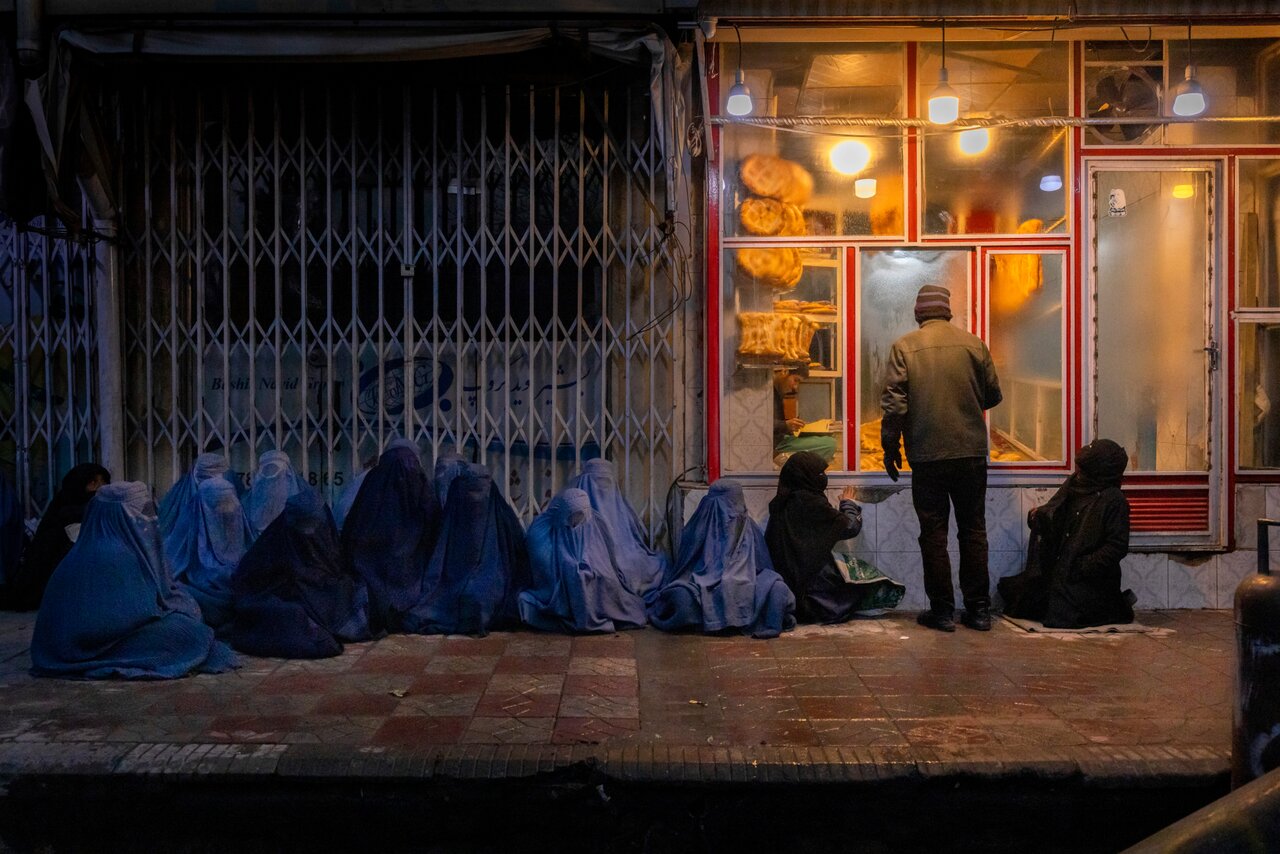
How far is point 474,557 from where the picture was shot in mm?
6617

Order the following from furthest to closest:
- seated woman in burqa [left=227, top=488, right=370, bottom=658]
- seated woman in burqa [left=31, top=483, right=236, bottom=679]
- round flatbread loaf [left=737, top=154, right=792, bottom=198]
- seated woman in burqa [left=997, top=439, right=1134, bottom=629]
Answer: round flatbread loaf [left=737, top=154, right=792, bottom=198]
seated woman in burqa [left=997, top=439, right=1134, bottom=629]
seated woman in burqa [left=227, top=488, right=370, bottom=658]
seated woman in burqa [left=31, top=483, right=236, bottom=679]

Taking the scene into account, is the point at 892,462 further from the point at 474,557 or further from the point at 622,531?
the point at 474,557

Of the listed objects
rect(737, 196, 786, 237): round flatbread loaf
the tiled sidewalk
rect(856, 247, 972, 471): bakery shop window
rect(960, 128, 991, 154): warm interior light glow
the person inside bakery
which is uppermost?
rect(960, 128, 991, 154): warm interior light glow

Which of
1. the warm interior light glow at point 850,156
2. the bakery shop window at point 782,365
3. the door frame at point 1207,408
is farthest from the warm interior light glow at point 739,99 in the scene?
the door frame at point 1207,408

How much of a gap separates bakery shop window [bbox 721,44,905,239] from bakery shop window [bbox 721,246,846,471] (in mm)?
241

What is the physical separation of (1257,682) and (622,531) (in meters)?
4.08

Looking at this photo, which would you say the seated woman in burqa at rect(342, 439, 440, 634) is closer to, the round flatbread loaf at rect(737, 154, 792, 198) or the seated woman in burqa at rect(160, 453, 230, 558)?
the seated woman in burqa at rect(160, 453, 230, 558)

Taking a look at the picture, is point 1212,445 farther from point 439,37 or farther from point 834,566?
point 439,37

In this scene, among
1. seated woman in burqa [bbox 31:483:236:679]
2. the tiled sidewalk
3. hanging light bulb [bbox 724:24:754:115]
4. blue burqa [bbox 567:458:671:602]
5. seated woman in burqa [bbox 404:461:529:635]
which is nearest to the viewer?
the tiled sidewalk

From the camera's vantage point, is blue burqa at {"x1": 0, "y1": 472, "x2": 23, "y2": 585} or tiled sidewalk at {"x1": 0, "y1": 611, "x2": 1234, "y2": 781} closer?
tiled sidewalk at {"x1": 0, "y1": 611, "x2": 1234, "y2": 781}

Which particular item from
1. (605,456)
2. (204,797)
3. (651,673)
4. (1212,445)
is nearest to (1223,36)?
(1212,445)

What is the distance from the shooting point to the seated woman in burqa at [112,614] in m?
5.43

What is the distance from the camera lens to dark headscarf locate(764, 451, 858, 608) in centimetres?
679

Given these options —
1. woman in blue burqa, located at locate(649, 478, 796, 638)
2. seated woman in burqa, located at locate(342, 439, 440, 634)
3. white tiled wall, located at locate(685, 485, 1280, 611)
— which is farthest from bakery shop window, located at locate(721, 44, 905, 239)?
seated woman in burqa, located at locate(342, 439, 440, 634)
